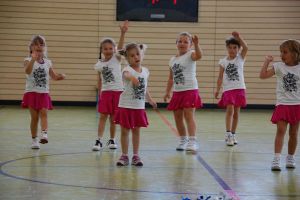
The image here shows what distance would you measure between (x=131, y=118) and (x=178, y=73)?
1.56m

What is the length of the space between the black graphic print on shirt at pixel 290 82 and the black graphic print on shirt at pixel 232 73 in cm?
217

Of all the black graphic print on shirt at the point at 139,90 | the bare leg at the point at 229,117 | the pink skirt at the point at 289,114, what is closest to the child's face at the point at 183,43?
the bare leg at the point at 229,117

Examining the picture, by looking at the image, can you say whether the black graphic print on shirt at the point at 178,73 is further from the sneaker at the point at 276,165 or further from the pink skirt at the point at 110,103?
the sneaker at the point at 276,165

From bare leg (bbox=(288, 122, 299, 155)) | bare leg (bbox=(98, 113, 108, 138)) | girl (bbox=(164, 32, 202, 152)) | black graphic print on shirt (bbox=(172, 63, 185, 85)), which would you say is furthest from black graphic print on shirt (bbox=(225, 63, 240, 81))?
bare leg (bbox=(288, 122, 299, 155))

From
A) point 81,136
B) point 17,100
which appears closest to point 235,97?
point 81,136

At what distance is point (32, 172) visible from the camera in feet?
19.6

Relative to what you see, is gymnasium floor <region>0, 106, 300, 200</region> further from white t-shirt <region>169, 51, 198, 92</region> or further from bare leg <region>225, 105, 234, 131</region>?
white t-shirt <region>169, 51, 198, 92</region>

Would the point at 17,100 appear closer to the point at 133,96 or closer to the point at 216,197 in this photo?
the point at 133,96

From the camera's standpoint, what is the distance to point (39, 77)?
25.9 feet

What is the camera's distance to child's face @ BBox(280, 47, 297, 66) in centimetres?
645

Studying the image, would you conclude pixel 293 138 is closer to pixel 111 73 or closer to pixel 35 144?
pixel 111 73

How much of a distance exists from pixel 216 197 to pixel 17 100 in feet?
36.5

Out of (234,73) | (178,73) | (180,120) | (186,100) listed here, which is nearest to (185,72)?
(178,73)

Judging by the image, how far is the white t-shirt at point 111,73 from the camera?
7.86 m
